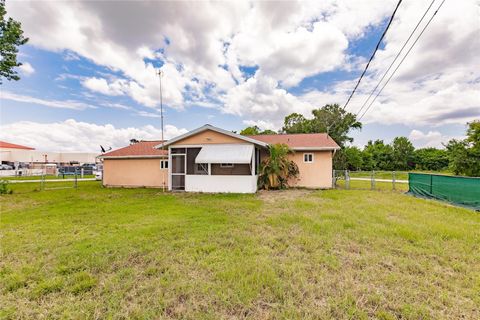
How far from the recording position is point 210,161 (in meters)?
12.8

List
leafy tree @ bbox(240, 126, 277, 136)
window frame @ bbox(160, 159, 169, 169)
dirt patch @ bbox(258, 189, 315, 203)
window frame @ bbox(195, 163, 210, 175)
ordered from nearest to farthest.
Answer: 1. dirt patch @ bbox(258, 189, 315, 203)
2. window frame @ bbox(195, 163, 210, 175)
3. window frame @ bbox(160, 159, 169, 169)
4. leafy tree @ bbox(240, 126, 277, 136)

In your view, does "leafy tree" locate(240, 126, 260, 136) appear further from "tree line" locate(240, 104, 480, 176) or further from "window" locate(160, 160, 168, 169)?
"window" locate(160, 160, 168, 169)

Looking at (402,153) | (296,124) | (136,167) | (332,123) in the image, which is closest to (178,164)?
(136,167)

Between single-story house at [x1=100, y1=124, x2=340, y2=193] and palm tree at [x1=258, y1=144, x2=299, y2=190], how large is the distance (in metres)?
0.65

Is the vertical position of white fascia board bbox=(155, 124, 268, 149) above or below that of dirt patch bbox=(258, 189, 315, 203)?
above

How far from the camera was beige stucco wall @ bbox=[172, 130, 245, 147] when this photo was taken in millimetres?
13781

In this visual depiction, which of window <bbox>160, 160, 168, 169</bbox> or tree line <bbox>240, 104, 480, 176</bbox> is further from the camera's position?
tree line <bbox>240, 104, 480, 176</bbox>

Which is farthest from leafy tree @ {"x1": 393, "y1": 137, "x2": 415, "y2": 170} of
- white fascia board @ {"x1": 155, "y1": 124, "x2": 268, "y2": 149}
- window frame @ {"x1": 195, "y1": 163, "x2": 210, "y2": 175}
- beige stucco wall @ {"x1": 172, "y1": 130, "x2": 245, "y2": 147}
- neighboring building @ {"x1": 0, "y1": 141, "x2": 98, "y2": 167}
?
neighboring building @ {"x1": 0, "y1": 141, "x2": 98, "y2": 167}

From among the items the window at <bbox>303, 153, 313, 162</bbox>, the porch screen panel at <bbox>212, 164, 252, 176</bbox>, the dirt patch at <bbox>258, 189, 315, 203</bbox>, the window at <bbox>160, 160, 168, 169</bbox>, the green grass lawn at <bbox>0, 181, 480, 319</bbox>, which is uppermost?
the window at <bbox>303, 153, 313, 162</bbox>

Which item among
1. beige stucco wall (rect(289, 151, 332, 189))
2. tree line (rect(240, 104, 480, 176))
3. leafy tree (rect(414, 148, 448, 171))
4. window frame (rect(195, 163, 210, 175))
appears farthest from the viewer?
leafy tree (rect(414, 148, 448, 171))

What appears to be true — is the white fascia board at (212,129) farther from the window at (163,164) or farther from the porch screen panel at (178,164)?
the window at (163,164)

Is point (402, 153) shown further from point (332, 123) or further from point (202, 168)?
point (202, 168)

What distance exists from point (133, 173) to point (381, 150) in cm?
5111

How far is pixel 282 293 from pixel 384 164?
5385 centimetres
